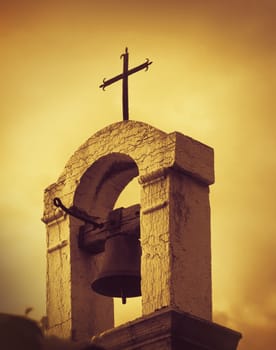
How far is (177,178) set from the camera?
6.45 metres

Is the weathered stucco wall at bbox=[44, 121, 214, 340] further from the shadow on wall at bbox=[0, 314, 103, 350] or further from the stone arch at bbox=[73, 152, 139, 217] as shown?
the shadow on wall at bbox=[0, 314, 103, 350]

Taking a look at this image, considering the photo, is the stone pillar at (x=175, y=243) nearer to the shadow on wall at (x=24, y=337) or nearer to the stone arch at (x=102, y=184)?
the stone arch at (x=102, y=184)

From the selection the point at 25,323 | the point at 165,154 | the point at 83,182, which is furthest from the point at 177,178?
the point at 25,323

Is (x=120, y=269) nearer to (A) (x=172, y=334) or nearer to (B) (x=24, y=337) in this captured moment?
(A) (x=172, y=334)

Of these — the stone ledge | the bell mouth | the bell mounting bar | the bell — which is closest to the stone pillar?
the stone ledge

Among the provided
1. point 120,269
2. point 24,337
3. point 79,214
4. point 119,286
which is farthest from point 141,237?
point 24,337

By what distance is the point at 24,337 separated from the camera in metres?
2.06

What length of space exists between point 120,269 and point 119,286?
238 millimetres

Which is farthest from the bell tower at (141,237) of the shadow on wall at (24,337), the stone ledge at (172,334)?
the shadow on wall at (24,337)

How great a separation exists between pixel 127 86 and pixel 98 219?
116 cm

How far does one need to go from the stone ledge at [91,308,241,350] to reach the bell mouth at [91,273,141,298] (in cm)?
74

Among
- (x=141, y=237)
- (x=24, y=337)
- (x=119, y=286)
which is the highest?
(x=141, y=237)

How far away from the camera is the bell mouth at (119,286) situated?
6727 millimetres

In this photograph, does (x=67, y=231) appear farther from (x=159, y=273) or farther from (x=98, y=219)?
(x=159, y=273)
